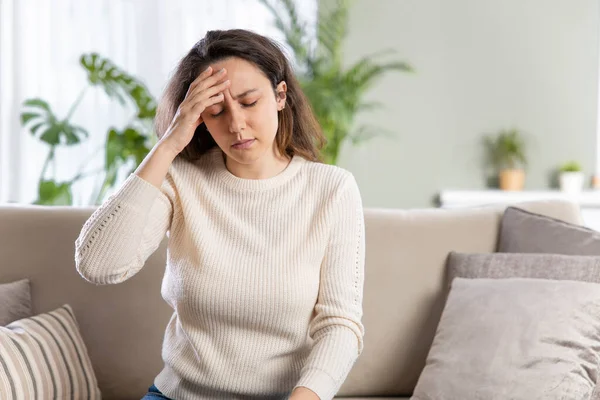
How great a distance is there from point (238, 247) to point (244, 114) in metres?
0.29

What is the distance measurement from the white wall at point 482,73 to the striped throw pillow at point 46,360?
347cm

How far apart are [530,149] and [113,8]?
282 cm

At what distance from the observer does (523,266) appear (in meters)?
2.11

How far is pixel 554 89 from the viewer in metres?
5.29

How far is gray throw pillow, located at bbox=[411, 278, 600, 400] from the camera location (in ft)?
6.07

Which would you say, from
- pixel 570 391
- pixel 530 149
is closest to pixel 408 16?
pixel 530 149

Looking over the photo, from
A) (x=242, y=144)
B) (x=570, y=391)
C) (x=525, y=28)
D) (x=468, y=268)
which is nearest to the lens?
(x=242, y=144)

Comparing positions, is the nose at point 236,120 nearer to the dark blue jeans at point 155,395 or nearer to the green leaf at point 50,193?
the dark blue jeans at point 155,395

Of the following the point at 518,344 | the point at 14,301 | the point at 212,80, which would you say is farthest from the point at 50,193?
the point at 518,344

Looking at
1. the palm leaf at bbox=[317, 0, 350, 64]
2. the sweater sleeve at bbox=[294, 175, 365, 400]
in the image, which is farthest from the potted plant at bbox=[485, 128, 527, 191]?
the sweater sleeve at bbox=[294, 175, 365, 400]

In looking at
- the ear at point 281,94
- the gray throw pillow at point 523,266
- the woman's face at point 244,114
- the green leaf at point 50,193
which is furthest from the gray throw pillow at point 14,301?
the green leaf at point 50,193

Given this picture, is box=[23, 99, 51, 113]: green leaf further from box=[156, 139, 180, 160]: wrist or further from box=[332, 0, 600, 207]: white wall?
box=[156, 139, 180, 160]: wrist

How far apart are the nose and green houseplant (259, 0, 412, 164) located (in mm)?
2912

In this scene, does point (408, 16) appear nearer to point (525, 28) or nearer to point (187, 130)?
point (525, 28)
